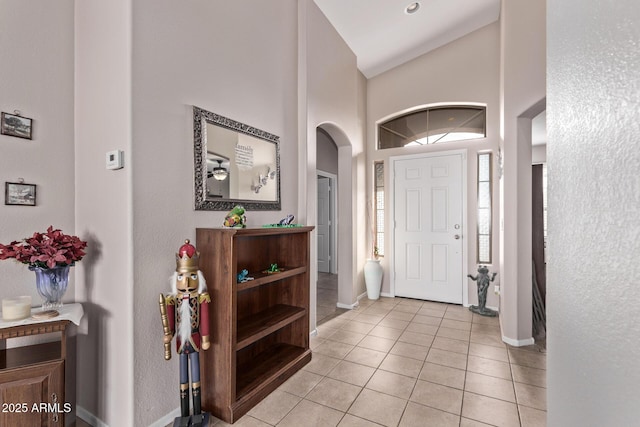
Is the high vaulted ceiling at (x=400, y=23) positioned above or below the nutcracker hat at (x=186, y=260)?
above

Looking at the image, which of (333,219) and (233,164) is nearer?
(233,164)

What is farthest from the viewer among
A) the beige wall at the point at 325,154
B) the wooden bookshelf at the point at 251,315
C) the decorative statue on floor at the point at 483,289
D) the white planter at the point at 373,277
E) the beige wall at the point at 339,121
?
the beige wall at the point at 325,154

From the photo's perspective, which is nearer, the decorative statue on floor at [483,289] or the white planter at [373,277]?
the decorative statue on floor at [483,289]

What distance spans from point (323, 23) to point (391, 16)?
80 cm

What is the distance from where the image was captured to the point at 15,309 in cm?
150

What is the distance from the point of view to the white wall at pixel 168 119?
5.58ft

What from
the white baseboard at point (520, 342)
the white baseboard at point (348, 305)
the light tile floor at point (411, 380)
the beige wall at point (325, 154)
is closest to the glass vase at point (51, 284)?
the light tile floor at point (411, 380)

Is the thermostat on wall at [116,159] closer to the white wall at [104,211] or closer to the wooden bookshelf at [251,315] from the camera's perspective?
the white wall at [104,211]

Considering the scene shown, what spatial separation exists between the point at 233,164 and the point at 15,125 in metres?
→ 1.22

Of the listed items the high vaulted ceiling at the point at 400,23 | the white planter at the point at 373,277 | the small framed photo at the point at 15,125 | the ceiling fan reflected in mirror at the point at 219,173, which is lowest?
the white planter at the point at 373,277

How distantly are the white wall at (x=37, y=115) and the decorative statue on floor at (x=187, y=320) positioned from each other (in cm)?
81

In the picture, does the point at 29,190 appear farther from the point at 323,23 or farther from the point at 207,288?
the point at 323,23

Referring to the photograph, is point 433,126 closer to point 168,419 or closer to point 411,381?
point 411,381

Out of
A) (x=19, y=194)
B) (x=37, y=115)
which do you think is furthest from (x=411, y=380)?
(x=37, y=115)
